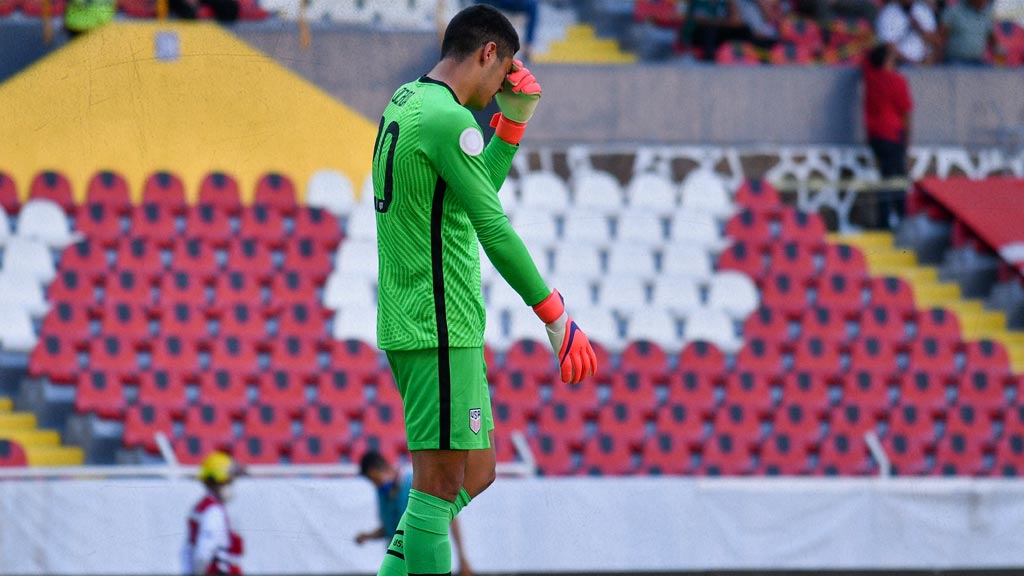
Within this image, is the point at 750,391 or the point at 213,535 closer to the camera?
the point at 213,535

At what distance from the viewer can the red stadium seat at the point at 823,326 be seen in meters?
13.0

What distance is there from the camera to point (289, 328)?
40.9 ft

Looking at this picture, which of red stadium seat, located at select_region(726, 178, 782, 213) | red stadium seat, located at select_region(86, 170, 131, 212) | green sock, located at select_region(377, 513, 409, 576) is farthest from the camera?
red stadium seat, located at select_region(726, 178, 782, 213)

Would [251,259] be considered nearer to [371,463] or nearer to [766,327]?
[766,327]

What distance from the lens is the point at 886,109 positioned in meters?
14.6

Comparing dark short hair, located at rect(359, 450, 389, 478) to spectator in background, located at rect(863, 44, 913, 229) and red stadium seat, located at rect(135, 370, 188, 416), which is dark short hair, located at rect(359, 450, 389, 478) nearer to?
red stadium seat, located at rect(135, 370, 188, 416)

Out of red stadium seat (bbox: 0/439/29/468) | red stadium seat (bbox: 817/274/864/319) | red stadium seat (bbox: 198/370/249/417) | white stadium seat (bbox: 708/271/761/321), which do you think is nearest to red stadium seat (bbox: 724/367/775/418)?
white stadium seat (bbox: 708/271/761/321)

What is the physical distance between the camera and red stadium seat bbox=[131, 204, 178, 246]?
42.5ft

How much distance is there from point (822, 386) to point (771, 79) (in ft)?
11.4

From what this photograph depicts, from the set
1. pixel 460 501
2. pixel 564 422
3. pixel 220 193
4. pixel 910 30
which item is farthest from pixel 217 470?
pixel 910 30

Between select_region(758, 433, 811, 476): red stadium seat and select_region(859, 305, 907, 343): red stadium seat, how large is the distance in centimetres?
132

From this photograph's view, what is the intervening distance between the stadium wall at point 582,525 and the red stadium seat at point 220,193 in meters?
3.34

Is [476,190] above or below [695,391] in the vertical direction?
above

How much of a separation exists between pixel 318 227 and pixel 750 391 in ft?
12.4
